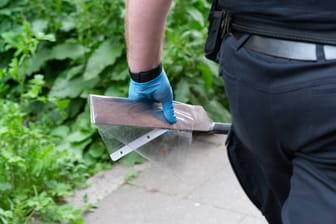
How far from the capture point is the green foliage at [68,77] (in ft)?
13.1

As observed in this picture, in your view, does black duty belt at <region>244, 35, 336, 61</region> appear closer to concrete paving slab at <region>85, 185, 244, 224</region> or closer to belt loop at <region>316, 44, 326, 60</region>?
belt loop at <region>316, 44, 326, 60</region>

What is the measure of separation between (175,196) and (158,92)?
1.80 metres

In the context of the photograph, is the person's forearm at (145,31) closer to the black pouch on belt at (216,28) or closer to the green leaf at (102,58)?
the black pouch on belt at (216,28)

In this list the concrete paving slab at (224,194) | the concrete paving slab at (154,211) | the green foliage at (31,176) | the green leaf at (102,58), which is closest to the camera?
the green foliage at (31,176)

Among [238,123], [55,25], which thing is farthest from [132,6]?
[55,25]

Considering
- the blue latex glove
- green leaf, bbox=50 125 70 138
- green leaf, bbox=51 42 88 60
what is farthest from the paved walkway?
the blue latex glove

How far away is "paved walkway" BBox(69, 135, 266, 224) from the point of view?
3865 mm

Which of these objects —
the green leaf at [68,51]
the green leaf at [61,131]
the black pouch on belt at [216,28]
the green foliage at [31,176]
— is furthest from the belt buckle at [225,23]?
the green leaf at [68,51]

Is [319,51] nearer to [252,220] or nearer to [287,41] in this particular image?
[287,41]

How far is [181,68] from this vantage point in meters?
4.88

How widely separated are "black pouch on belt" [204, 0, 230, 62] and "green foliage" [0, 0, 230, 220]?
1.91 metres

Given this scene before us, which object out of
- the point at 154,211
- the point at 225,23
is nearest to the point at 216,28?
the point at 225,23

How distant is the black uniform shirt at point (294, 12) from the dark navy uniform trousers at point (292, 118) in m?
0.08

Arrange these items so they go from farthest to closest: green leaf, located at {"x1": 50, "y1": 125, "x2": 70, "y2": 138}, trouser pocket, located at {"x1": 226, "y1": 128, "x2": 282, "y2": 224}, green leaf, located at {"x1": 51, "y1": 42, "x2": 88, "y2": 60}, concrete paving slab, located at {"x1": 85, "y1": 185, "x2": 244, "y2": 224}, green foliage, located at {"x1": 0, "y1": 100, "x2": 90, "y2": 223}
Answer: green leaf, located at {"x1": 51, "y1": 42, "x2": 88, "y2": 60} → green leaf, located at {"x1": 50, "y1": 125, "x2": 70, "y2": 138} → concrete paving slab, located at {"x1": 85, "y1": 185, "x2": 244, "y2": 224} → green foliage, located at {"x1": 0, "y1": 100, "x2": 90, "y2": 223} → trouser pocket, located at {"x1": 226, "y1": 128, "x2": 282, "y2": 224}
